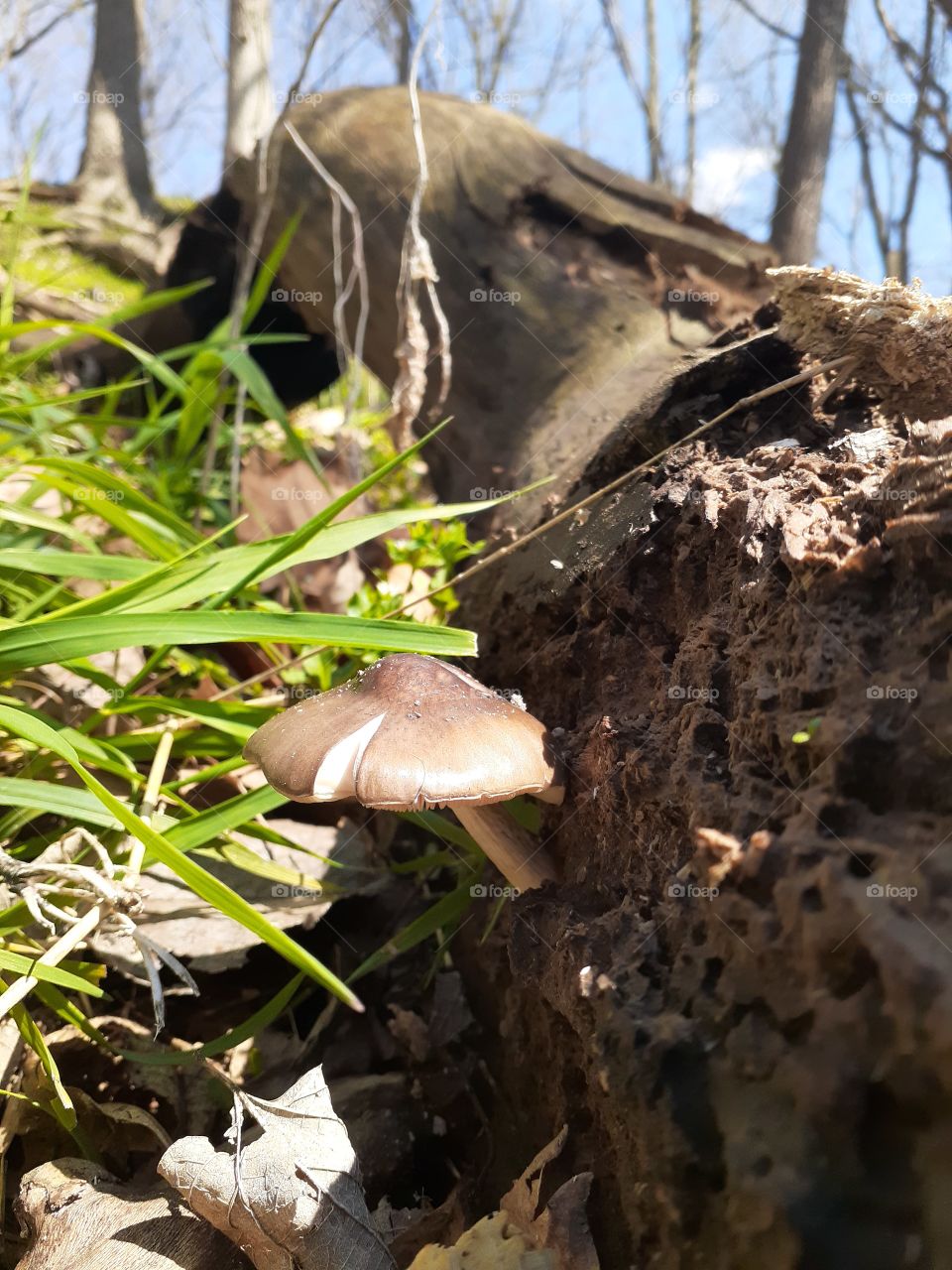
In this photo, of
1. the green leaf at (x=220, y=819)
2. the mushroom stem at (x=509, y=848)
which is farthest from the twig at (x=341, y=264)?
the mushroom stem at (x=509, y=848)

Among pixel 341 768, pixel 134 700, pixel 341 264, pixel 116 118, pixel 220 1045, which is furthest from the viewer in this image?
pixel 116 118

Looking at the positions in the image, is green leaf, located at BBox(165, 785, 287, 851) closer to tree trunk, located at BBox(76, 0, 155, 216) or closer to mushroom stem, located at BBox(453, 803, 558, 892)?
mushroom stem, located at BBox(453, 803, 558, 892)

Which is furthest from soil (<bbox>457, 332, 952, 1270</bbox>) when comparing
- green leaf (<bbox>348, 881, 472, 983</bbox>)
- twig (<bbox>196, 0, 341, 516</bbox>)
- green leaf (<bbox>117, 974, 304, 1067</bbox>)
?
twig (<bbox>196, 0, 341, 516</bbox>)

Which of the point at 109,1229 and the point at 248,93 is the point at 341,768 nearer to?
the point at 109,1229

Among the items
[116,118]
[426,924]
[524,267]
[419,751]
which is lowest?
[426,924]

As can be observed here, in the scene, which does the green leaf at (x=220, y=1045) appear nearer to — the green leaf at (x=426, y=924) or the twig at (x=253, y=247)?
the green leaf at (x=426, y=924)

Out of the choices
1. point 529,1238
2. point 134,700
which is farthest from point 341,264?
point 529,1238
